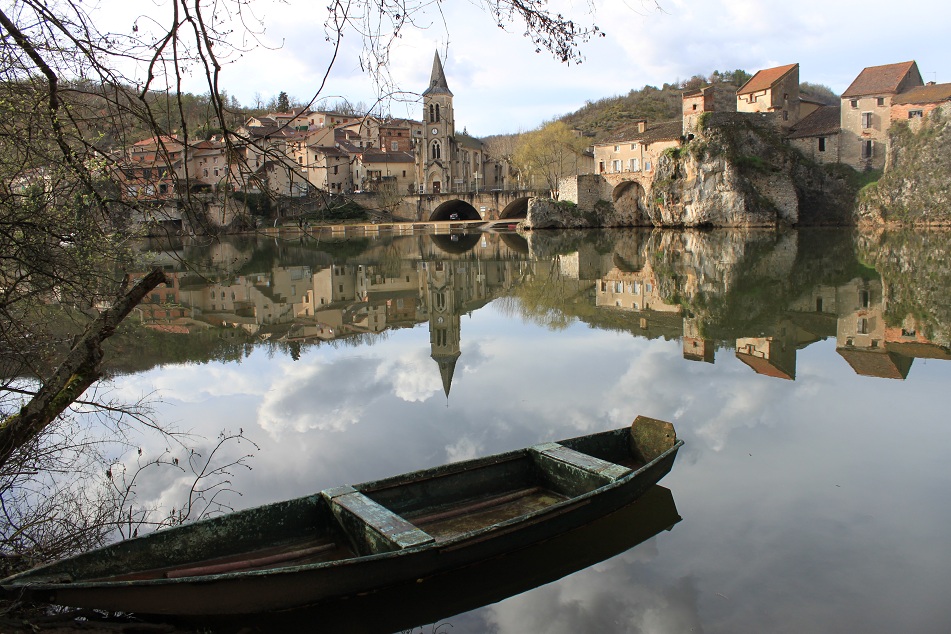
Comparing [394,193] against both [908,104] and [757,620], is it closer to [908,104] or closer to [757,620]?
[908,104]

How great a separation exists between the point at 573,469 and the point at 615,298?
1411 cm

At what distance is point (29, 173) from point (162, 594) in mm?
4224

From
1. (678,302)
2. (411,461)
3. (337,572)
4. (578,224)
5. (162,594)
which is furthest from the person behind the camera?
(578,224)

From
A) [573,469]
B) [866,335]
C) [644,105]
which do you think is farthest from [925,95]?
[644,105]

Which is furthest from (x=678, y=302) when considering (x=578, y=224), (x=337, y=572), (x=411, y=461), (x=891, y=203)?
(x=578, y=224)

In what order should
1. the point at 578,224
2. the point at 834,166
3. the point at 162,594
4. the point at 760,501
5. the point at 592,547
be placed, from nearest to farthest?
the point at 162,594
the point at 592,547
the point at 760,501
the point at 834,166
the point at 578,224

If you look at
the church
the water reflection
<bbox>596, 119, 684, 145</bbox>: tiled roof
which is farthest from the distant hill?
the water reflection

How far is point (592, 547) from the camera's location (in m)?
6.41

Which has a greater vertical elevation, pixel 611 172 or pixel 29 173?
pixel 611 172

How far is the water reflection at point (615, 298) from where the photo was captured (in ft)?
46.9

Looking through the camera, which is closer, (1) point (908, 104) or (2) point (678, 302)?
(2) point (678, 302)

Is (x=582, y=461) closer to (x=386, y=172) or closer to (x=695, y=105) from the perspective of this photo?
(x=695, y=105)

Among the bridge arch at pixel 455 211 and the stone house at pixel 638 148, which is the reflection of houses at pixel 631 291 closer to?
the stone house at pixel 638 148

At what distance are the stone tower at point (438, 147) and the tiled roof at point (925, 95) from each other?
42.9 metres
